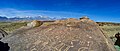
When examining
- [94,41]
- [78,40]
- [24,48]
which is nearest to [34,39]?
[24,48]

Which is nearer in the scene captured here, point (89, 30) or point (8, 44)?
point (89, 30)

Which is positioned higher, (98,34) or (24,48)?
(98,34)

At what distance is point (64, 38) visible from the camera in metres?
7.61

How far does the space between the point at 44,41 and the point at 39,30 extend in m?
1.02

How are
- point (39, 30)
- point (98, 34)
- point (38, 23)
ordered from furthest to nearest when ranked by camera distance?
point (38, 23) → point (39, 30) → point (98, 34)

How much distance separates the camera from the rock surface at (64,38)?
721 centimetres

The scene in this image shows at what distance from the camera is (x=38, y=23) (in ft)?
31.2

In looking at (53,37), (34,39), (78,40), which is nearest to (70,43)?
(78,40)

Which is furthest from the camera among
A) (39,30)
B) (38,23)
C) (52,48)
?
(38,23)

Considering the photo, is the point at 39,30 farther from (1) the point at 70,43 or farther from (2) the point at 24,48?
(1) the point at 70,43

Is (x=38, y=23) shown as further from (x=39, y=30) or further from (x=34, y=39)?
(x=34, y=39)

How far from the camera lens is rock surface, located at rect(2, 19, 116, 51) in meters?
7.21

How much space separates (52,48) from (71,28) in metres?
1.26

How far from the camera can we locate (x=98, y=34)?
7.82 m
